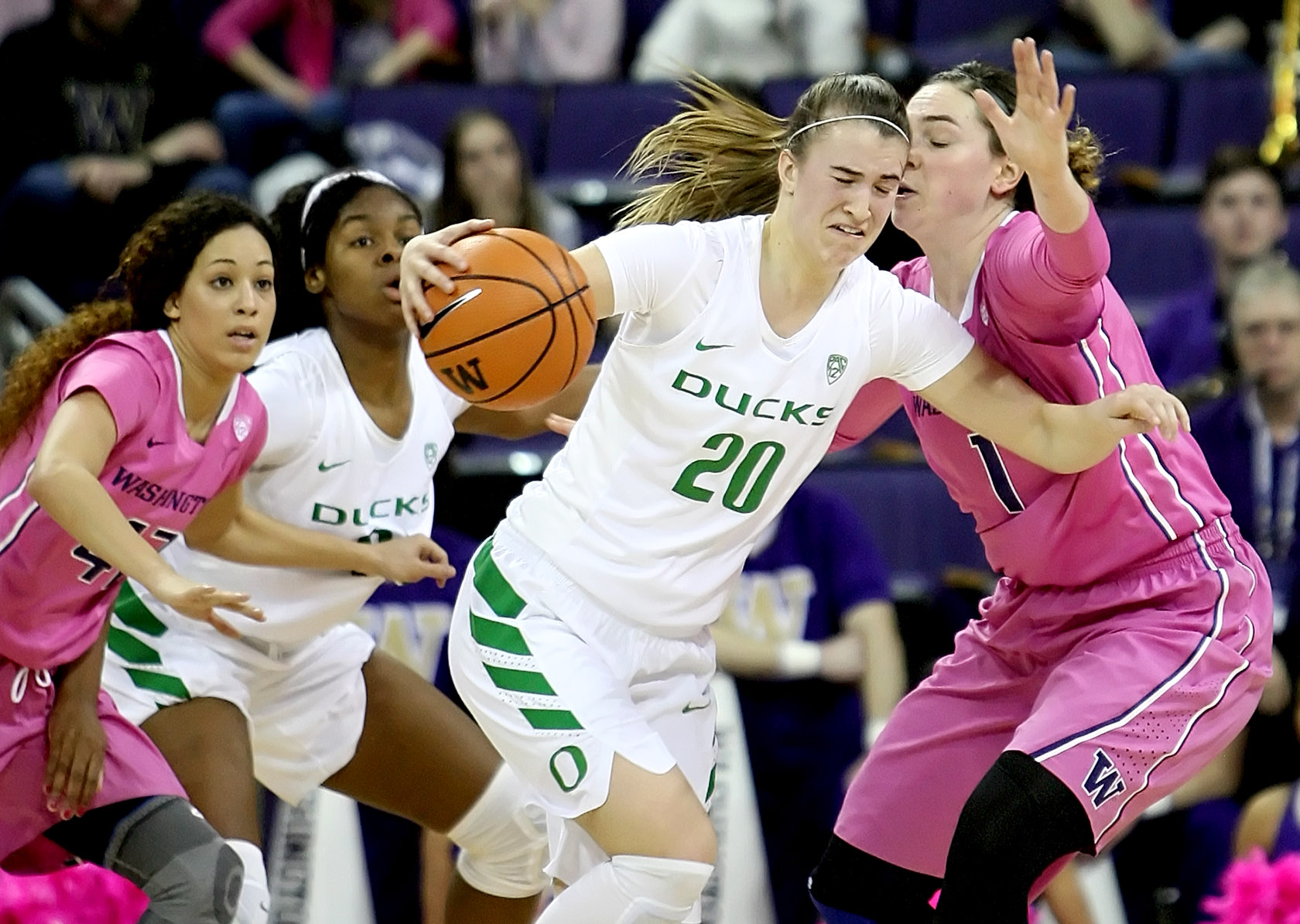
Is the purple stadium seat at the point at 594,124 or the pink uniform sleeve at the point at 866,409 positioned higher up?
the purple stadium seat at the point at 594,124

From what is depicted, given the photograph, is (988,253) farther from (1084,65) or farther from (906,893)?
(1084,65)

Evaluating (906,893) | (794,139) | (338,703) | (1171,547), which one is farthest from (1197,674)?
(338,703)

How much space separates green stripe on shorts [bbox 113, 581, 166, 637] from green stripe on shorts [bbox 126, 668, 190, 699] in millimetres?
104

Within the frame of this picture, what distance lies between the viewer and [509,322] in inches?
140

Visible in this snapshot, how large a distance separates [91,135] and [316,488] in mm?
4532

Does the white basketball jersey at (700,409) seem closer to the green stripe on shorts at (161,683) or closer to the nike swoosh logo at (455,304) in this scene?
the nike swoosh logo at (455,304)

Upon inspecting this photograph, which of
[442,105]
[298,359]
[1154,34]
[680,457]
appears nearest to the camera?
[680,457]

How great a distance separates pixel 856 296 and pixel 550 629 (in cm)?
90

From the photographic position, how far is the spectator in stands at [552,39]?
895 cm

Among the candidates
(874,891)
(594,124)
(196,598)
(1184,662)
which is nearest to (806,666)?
(874,891)

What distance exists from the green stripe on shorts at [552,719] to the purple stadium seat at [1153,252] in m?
4.70

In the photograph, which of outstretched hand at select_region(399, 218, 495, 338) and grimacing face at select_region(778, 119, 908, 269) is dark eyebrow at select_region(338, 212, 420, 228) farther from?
grimacing face at select_region(778, 119, 908, 269)

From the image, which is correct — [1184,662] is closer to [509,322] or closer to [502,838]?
[509,322]

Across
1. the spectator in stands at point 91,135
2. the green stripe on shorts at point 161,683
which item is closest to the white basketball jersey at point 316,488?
the green stripe on shorts at point 161,683
